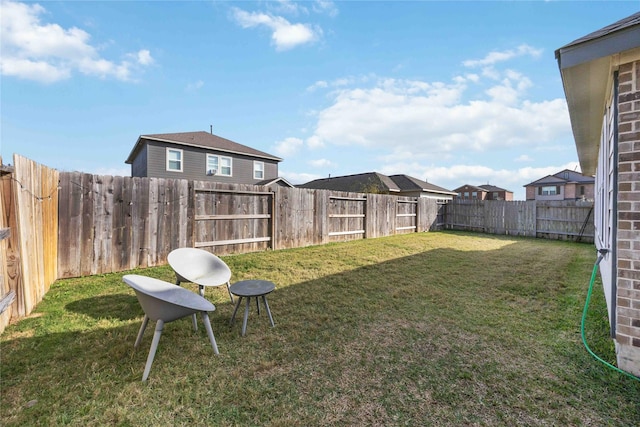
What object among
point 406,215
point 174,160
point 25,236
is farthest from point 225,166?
point 25,236

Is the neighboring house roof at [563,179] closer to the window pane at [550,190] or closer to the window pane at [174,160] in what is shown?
the window pane at [550,190]

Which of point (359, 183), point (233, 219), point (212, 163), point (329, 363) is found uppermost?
point (212, 163)

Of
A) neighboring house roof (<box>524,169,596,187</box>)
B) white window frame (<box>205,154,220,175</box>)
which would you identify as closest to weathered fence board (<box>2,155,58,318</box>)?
white window frame (<box>205,154,220,175</box>)

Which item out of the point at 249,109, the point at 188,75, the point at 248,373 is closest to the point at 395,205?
the point at 249,109

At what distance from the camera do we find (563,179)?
3594 cm

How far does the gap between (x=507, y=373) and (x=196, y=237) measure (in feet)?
19.6

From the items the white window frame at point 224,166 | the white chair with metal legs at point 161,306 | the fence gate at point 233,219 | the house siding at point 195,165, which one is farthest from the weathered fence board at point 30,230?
the white window frame at point 224,166

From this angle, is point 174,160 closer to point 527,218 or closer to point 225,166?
point 225,166

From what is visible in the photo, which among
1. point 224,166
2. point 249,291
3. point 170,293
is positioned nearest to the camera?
point 170,293

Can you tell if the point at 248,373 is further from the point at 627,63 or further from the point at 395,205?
the point at 395,205

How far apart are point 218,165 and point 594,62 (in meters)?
17.1

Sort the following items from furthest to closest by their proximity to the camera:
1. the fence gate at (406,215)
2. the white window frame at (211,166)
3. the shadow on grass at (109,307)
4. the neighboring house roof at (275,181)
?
the neighboring house roof at (275,181)
the white window frame at (211,166)
the fence gate at (406,215)
the shadow on grass at (109,307)

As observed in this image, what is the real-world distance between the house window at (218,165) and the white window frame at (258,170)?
70.5 inches

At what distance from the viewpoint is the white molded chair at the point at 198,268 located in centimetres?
343
